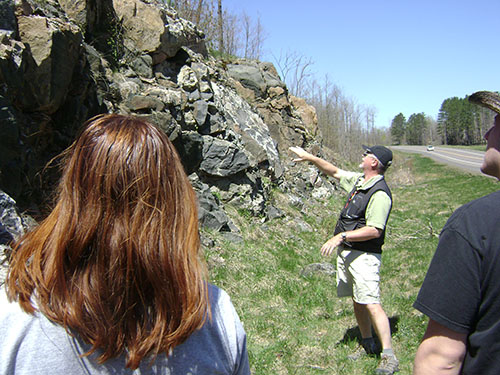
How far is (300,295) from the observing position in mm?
6191

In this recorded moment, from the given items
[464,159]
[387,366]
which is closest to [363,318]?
[387,366]

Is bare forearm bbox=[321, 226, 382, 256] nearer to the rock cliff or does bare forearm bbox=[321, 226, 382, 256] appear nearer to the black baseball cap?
the black baseball cap

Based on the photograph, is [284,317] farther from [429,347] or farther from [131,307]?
[131,307]

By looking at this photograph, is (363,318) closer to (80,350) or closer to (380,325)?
(380,325)

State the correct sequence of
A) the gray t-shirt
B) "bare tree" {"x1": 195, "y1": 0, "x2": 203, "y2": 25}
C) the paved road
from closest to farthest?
the gray t-shirt < "bare tree" {"x1": 195, "y1": 0, "x2": 203, "y2": 25} < the paved road

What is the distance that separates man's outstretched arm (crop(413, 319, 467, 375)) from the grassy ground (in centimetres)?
283

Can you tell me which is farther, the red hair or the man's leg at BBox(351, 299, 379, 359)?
the man's leg at BBox(351, 299, 379, 359)

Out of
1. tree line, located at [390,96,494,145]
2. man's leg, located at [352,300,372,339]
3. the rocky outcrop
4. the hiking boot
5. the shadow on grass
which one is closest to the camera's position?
the hiking boot

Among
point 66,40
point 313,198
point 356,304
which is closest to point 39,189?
point 66,40

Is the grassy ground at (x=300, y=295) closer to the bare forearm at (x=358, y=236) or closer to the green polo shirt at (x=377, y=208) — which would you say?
the bare forearm at (x=358, y=236)

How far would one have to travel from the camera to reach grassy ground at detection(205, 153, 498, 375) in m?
4.51

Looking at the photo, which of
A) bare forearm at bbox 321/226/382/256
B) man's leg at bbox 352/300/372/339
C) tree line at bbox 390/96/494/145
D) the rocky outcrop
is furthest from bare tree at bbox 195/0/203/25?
tree line at bbox 390/96/494/145

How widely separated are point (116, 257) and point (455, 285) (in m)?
1.27

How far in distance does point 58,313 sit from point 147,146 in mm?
557
